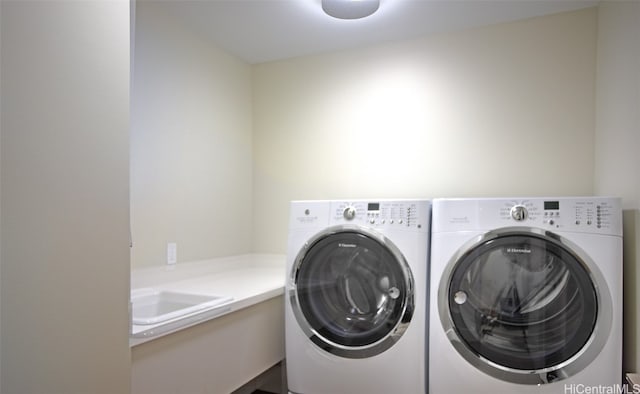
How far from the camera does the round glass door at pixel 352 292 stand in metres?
1.84

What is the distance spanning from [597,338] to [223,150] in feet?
7.25

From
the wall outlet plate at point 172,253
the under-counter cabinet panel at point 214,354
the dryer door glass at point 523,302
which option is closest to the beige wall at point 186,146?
the wall outlet plate at point 172,253

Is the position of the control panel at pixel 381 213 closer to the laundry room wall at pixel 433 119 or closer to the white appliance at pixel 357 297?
the white appliance at pixel 357 297

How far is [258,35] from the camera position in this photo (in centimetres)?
241

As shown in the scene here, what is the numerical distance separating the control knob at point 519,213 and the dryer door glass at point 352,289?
1.72 feet

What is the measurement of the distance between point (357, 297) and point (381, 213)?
1.45 feet

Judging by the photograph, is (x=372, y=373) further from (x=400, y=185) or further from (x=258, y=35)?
(x=258, y=35)

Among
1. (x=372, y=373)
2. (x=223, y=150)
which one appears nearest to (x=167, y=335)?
(x=372, y=373)

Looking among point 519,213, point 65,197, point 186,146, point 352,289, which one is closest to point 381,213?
point 352,289

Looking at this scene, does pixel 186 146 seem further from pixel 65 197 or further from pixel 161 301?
pixel 65 197

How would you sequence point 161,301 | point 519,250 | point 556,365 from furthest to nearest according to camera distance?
point 161,301, point 519,250, point 556,365

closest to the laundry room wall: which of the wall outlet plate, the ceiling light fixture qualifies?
the ceiling light fixture

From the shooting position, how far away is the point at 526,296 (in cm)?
165

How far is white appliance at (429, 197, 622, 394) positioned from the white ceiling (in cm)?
110
